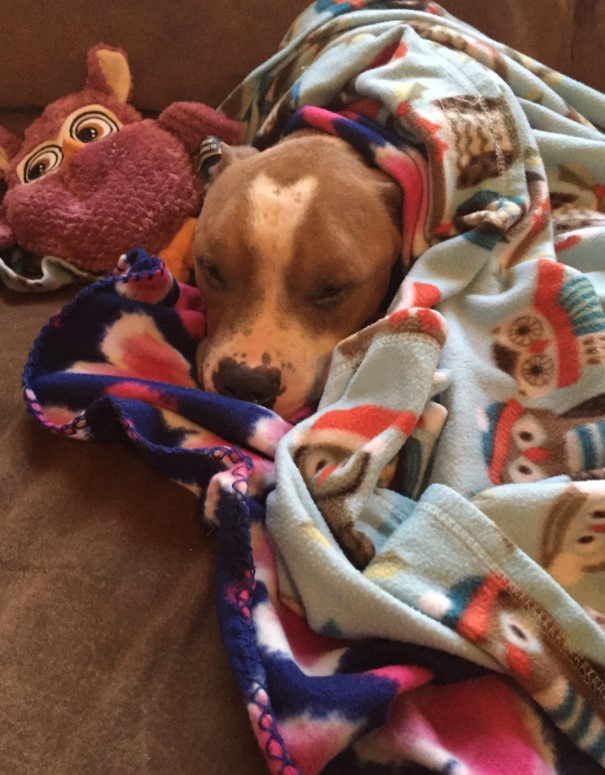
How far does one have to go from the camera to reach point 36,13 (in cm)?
155

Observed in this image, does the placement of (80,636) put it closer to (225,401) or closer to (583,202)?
(225,401)

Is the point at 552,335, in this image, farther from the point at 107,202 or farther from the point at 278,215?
the point at 107,202

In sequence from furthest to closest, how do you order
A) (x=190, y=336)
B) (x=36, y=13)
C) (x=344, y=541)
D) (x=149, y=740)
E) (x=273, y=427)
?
(x=36, y=13) < (x=190, y=336) < (x=273, y=427) < (x=344, y=541) < (x=149, y=740)

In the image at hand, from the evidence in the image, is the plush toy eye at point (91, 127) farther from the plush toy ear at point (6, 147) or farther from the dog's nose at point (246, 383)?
the dog's nose at point (246, 383)

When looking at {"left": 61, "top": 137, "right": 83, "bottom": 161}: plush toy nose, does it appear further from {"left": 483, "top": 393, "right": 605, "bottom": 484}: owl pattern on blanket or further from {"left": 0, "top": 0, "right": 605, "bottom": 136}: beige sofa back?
{"left": 483, "top": 393, "right": 605, "bottom": 484}: owl pattern on blanket

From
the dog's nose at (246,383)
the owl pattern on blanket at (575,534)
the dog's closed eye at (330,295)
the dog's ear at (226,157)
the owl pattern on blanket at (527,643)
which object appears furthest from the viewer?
the dog's ear at (226,157)

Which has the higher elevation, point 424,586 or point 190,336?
point 424,586

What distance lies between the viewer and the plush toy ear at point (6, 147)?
151 cm

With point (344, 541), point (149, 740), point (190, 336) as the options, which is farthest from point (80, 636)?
point (190, 336)

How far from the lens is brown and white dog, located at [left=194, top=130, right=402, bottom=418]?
1120 millimetres

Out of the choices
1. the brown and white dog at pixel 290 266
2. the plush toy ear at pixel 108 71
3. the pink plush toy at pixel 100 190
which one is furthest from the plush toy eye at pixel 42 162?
the brown and white dog at pixel 290 266

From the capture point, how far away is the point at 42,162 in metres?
1.43

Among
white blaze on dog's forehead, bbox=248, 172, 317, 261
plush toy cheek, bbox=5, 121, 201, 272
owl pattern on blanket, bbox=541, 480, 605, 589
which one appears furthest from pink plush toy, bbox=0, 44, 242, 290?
owl pattern on blanket, bbox=541, 480, 605, 589

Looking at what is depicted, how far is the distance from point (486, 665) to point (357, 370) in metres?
0.39
